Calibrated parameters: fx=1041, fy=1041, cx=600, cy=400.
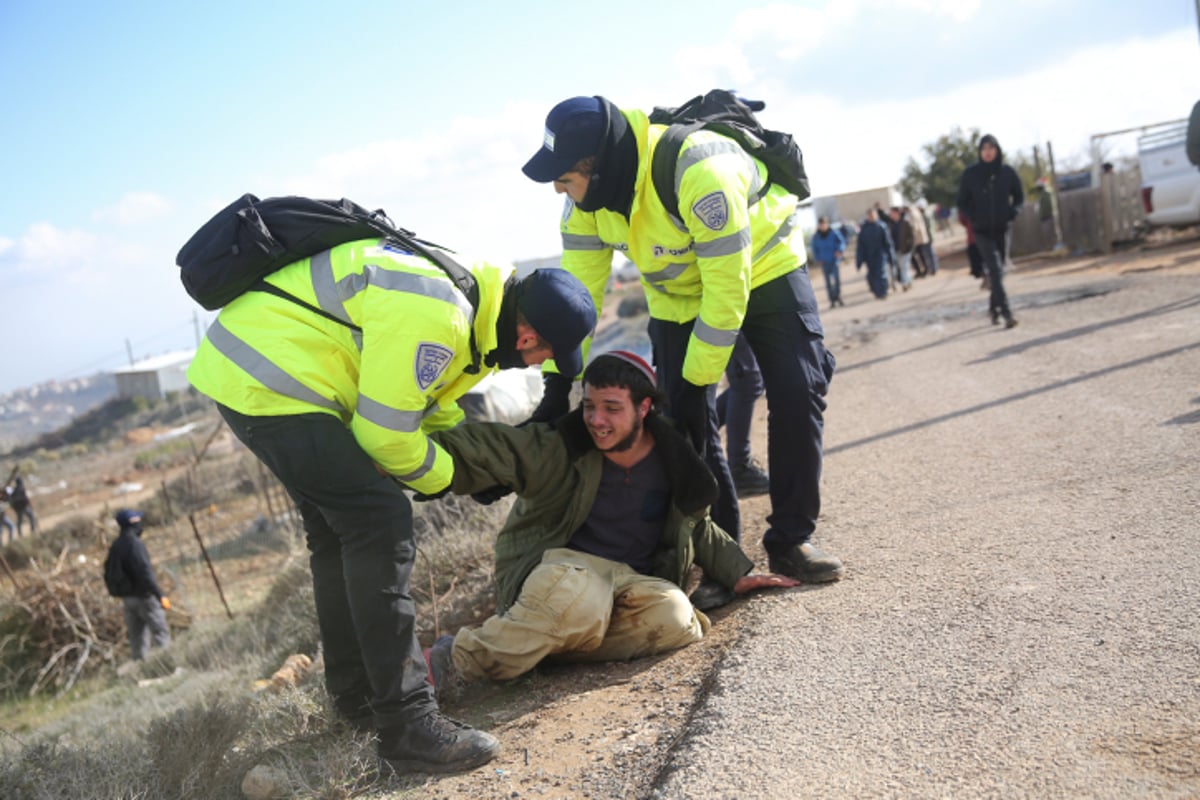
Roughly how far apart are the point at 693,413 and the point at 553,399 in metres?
0.58

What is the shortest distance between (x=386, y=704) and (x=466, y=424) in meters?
1.14

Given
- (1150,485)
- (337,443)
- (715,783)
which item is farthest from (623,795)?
(1150,485)

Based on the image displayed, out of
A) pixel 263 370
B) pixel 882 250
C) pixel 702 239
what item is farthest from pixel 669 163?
pixel 882 250

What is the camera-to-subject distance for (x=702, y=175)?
146 inches

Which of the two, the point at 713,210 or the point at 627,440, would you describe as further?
the point at 627,440

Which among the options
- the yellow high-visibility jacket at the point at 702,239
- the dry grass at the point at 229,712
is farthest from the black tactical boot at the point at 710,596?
the dry grass at the point at 229,712

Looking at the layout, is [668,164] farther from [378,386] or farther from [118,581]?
[118,581]

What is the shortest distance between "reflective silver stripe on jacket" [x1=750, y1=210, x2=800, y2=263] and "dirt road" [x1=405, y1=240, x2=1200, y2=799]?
135 cm

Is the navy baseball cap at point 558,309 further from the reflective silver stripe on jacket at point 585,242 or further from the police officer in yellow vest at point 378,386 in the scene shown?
the reflective silver stripe on jacket at point 585,242

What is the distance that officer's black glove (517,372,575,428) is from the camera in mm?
4289

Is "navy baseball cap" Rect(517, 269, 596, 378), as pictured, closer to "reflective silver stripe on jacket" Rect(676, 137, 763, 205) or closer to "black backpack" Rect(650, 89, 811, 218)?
"reflective silver stripe on jacket" Rect(676, 137, 763, 205)

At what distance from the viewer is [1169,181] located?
17703 millimetres

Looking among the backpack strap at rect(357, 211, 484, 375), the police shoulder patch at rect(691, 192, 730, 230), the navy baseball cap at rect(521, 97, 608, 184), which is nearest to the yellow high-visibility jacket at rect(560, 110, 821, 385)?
the police shoulder patch at rect(691, 192, 730, 230)

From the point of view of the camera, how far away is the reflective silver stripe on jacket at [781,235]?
4.10m
